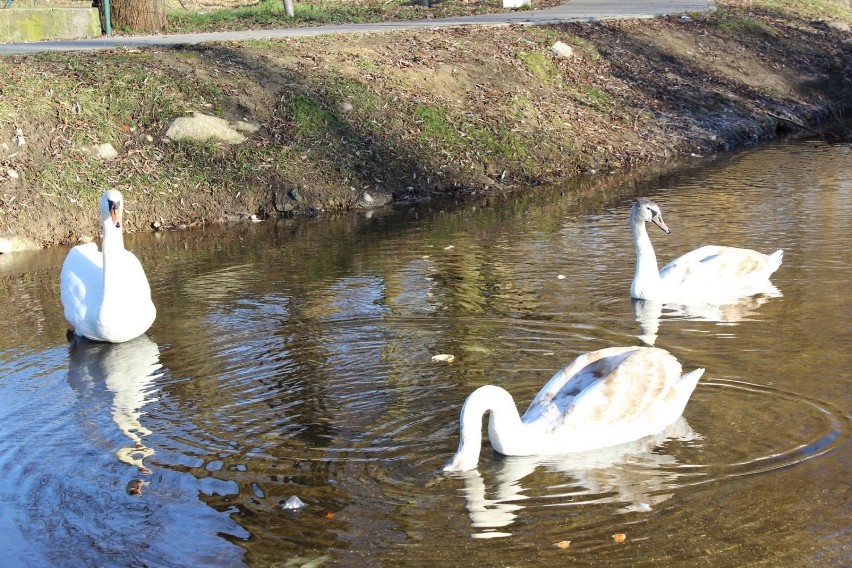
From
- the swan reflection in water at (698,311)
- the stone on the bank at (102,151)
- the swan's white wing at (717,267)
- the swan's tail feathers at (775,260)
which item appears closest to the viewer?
the swan reflection in water at (698,311)

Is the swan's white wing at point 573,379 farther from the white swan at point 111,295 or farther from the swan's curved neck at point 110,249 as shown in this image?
the swan's curved neck at point 110,249

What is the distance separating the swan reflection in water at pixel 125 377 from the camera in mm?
7276

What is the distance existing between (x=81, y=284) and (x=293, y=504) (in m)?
5.02

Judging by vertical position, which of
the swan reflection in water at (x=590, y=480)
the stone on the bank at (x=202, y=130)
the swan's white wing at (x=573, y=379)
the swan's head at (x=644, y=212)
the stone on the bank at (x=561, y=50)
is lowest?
the swan reflection in water at (x=590, y=480)

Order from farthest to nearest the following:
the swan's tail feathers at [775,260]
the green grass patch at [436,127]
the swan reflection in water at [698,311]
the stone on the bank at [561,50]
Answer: the stone on the bank at [561,50], the green grass patch at [436,127], the swan's tail feathers at [775,260], the swan reflection in water at [698,311]

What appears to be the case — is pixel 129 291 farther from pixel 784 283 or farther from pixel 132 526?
pixel 784 283

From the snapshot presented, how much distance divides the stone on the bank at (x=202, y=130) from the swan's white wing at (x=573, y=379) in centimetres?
1081

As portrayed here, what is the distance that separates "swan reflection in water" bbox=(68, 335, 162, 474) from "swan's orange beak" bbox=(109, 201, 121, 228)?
105cm

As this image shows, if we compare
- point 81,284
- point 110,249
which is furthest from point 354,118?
point 110,249

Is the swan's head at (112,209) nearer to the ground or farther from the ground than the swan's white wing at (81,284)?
farther from the ground

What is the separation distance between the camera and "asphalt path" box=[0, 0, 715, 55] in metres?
20.7

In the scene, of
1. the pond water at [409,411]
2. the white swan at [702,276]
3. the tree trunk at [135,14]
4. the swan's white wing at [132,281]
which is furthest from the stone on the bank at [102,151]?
the tree trunk at [135,14]

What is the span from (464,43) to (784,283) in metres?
12.2

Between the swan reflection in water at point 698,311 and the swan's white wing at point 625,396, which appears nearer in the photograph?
the swan's white wing at point 625,396
